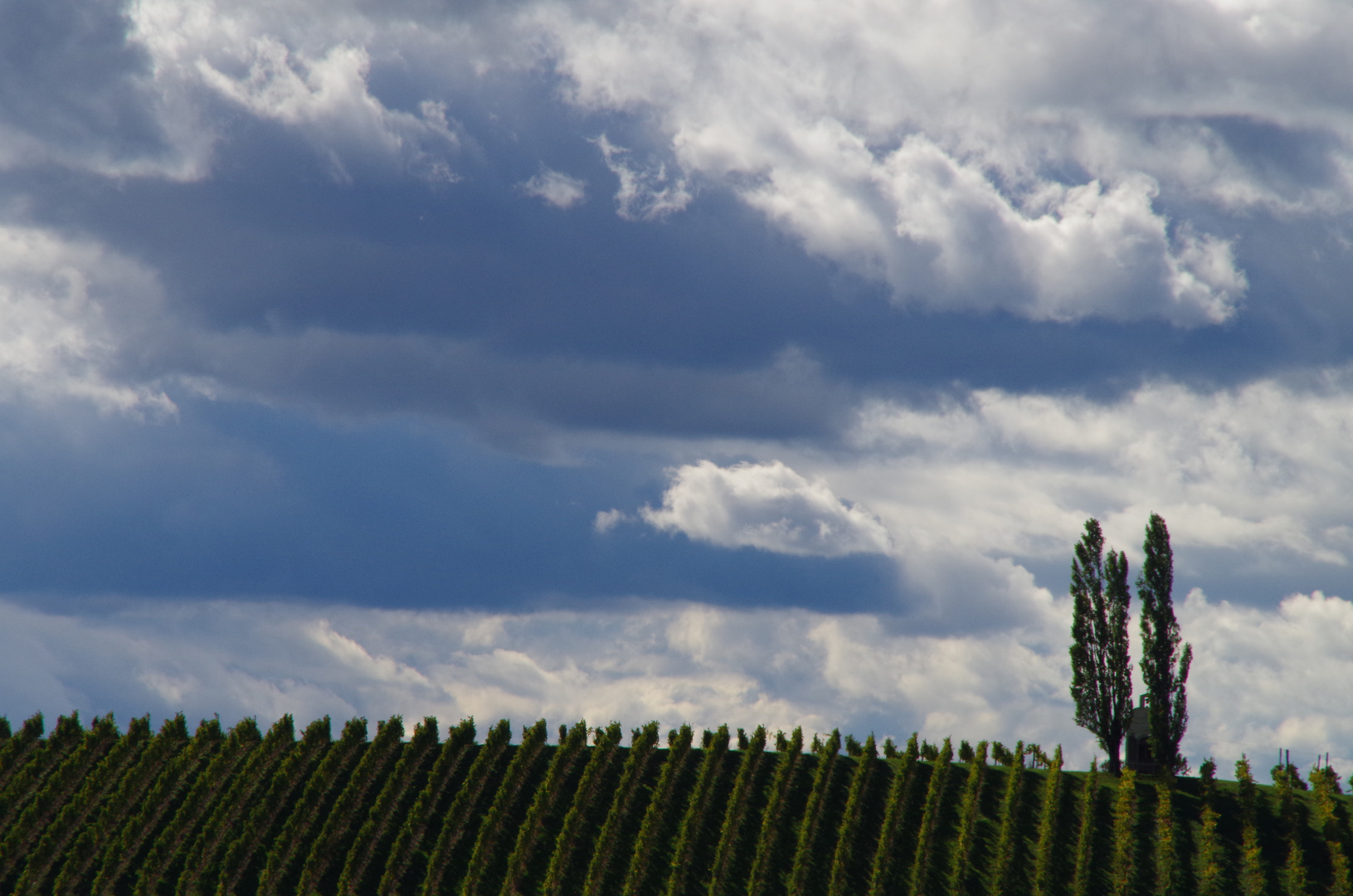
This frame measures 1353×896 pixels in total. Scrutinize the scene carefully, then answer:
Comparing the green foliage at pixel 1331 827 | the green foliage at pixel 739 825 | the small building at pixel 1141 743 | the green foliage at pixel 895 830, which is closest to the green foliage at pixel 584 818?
the green foliage at pixel 739 825

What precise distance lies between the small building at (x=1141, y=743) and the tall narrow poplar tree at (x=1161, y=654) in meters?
0.66

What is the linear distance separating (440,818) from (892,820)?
2333 centimetres

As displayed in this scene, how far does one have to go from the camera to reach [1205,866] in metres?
57.0

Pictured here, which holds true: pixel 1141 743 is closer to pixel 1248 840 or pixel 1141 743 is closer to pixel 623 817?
pixel 1248 840

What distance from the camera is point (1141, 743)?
69312mm

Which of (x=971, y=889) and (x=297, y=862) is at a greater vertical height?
(x=971, y=889)

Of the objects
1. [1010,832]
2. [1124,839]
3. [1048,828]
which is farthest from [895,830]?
[1124,839]

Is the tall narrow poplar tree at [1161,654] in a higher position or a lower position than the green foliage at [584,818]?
higher

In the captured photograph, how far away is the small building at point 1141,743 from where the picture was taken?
6844cm

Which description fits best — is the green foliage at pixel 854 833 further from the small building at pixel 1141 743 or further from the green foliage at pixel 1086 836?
the small building at pixel 1141 743

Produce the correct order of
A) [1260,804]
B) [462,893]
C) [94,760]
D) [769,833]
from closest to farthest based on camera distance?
[462,893], [769,833], [1260,804], [94,760]

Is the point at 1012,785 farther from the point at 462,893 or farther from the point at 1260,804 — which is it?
the point at 462,893

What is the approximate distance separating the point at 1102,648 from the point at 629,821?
3120cm

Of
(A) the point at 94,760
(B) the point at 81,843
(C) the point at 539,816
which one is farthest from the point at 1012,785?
(A) the point at 94,760
